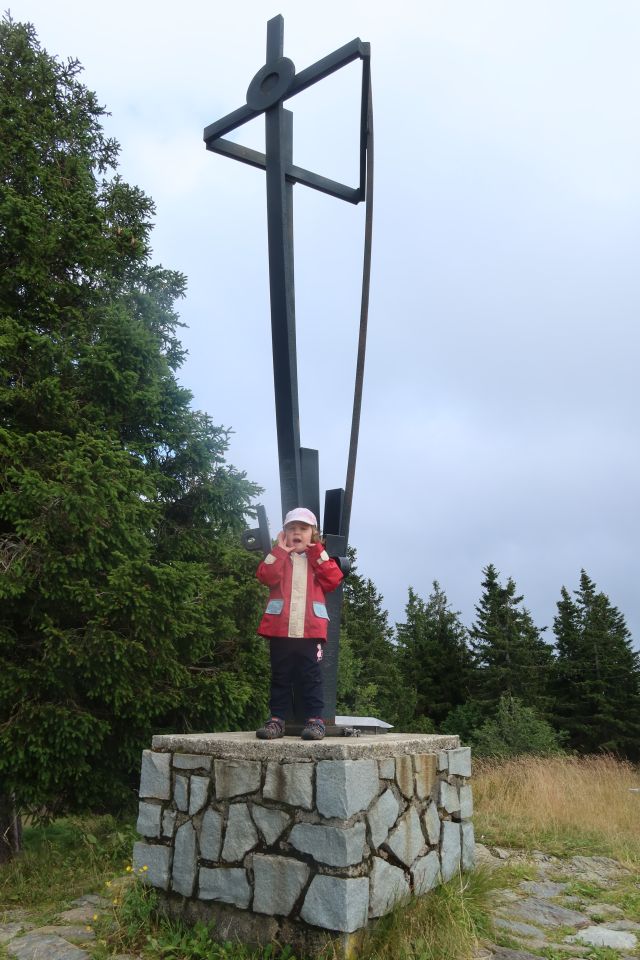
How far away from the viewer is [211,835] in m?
3.78

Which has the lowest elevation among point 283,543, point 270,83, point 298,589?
point 298,589

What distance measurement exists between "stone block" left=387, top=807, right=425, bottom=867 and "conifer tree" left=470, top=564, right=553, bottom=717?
2648cm

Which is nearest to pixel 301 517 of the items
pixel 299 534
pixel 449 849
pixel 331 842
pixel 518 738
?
pixel 299 534

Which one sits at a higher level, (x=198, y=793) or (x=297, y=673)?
(x=297, y=673)

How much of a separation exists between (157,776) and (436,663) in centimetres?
3099

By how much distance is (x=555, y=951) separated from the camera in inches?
147

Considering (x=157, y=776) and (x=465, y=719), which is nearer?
(x=157, y=776)

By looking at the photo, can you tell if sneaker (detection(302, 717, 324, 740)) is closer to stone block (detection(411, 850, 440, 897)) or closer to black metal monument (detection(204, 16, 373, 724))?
black metal monument (detection(204, 16, 373, 724))

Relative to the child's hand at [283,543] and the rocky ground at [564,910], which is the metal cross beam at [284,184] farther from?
the rocky ground at [564,910]

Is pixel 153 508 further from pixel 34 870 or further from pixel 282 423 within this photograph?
pixel 34 870

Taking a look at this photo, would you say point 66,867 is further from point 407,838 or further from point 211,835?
point 407,838

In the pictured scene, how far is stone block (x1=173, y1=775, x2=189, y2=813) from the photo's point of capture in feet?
13.0

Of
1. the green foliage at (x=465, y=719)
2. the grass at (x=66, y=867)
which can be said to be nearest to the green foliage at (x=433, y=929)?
the grass at (x=66, y=867)

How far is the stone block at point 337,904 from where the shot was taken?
127 inches
